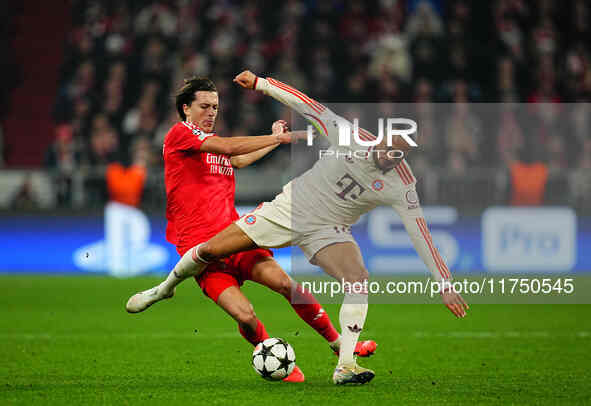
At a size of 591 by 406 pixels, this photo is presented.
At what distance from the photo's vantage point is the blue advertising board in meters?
13.0

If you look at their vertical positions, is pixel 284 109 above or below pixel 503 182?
above

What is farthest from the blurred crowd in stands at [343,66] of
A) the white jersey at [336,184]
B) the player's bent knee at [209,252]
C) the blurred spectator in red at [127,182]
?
the player's bent knee at [209,252]

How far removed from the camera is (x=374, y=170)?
6.37 metres

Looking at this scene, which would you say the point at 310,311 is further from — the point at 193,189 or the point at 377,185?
the point at 193,189

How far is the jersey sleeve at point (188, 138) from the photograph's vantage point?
6.52 meters

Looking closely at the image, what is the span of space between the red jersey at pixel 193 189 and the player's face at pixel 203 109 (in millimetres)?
120

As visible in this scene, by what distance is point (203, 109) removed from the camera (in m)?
6.77

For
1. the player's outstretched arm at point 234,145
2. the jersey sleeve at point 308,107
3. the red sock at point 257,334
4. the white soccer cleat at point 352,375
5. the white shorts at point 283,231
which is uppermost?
the jersey sleeve at point 308,107

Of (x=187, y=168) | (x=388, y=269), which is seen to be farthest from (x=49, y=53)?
(x=187, y=168)

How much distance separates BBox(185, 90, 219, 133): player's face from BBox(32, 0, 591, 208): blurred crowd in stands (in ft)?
22.2

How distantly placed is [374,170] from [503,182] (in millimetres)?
7278

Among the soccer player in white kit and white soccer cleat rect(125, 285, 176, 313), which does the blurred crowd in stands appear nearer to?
the soccer player in white kit

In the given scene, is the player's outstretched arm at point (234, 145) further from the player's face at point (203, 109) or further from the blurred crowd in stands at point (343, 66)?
the blurred crowd in stands at point (343, 66)

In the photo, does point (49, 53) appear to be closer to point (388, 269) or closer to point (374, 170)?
point (388, 269)
